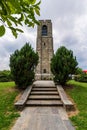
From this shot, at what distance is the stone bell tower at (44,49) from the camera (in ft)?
95.4

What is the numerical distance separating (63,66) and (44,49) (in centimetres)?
1702

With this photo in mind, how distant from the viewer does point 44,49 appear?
99.5 ft

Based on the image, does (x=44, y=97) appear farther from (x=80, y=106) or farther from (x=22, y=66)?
(x=22, y=66)

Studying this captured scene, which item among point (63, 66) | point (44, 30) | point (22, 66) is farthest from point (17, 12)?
point (44, 30)

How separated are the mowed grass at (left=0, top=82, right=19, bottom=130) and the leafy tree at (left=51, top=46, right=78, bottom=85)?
11.7 feet

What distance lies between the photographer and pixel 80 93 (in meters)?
11.5

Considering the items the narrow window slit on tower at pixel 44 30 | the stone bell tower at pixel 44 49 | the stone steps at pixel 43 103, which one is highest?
the narrow window slit on tower at pixel 44 30

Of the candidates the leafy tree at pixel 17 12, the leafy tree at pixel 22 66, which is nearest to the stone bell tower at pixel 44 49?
the leafy tree at pixel 22 66

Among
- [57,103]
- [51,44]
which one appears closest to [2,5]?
[57,103]

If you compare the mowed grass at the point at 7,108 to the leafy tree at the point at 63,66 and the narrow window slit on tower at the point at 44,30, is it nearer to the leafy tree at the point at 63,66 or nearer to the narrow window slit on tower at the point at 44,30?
the leafy tree at the point at 63,66

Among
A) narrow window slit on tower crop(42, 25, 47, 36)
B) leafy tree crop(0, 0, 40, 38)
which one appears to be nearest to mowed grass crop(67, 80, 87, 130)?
leafy tree crop(0, 0, 40, 38)

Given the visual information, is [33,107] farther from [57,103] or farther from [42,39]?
[42,39]

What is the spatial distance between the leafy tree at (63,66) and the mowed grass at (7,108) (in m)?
3.56

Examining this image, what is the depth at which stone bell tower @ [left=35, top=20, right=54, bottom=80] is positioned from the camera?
29.1 metres
